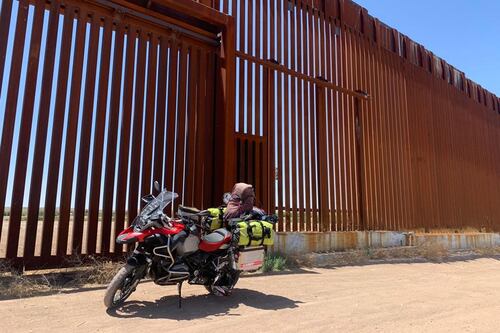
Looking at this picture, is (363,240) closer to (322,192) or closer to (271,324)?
(322,192)

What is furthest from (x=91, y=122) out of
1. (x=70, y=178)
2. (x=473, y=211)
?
(x=473, y=211)

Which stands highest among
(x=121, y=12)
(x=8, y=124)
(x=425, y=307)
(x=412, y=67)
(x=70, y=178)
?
(x=412, y=67)

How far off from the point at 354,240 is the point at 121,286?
6543 mm

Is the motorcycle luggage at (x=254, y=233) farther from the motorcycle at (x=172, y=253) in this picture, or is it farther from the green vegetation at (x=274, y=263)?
the green vegetation at (x=274, y=263)

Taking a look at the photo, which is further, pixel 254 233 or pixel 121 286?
pixel 254 233

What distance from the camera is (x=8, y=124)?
5.51 metres

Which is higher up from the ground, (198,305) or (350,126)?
(350,126)

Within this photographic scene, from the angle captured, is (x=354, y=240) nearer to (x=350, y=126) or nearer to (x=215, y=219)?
(x=350, y=126)

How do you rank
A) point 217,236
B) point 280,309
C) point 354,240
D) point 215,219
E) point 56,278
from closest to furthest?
point 280,309, point 217,236, point 215,219, point 56,278, point 354,240

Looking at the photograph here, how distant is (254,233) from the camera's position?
4.87m

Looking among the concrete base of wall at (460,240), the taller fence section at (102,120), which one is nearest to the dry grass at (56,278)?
the taller fence section at (102,120)

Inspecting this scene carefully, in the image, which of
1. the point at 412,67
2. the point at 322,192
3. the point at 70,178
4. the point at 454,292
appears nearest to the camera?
the point at 70,178

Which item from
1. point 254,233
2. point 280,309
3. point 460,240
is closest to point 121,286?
point 254,233

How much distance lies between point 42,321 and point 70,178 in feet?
7.67
